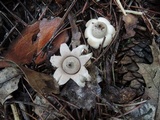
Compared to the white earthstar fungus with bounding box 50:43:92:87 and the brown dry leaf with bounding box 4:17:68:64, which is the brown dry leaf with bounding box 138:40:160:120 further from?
the brown dry leaf with bounding box 4:17:68:64

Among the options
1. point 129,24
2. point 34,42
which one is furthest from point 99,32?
point 34,42

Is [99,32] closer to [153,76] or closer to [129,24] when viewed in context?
[129,24]

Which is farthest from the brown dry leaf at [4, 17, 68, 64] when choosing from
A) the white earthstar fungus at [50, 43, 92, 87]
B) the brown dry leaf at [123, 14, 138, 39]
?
the brown dry leaf at [123, 14, 138, 39]

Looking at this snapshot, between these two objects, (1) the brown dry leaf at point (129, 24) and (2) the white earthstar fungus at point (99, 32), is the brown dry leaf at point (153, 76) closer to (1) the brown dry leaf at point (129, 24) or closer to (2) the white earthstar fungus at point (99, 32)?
(1) the brown dry leaf at point (129, 24)

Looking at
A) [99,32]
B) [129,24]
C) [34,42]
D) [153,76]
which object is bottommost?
[153,76]

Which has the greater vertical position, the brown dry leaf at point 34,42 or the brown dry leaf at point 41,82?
the brown dry leaf at point 34,42

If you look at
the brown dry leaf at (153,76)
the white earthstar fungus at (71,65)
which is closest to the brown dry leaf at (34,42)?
the white earthstar fungus at (71,65)

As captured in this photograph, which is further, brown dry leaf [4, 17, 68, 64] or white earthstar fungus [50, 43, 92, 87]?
brown dry leaf [4, 17, 68, 64]
